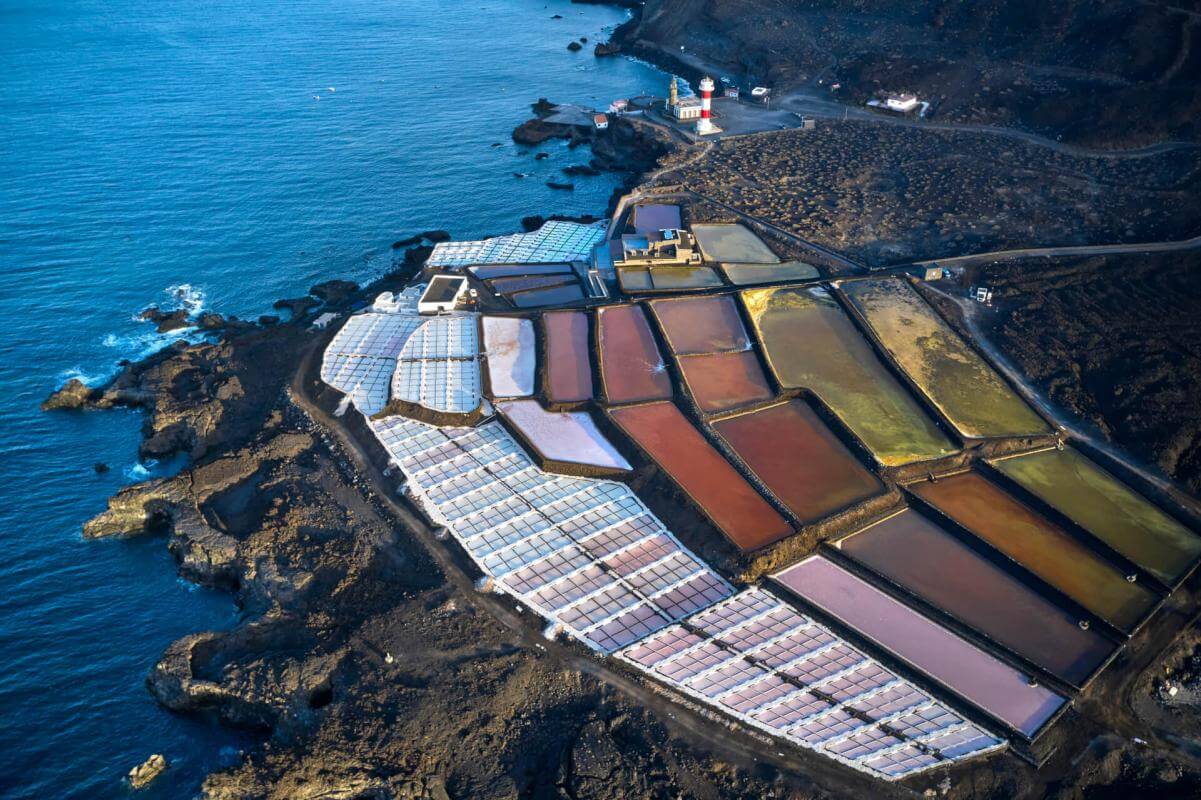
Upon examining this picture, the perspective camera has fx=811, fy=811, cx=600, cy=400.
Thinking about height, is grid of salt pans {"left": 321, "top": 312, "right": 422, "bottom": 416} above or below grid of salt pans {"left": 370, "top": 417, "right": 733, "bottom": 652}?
above

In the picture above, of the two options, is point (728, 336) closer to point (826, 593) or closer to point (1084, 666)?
point (826, 593)

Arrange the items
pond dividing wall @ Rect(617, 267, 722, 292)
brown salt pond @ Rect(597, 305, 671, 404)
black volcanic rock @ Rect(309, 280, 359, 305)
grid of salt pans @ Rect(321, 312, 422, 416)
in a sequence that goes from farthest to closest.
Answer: black volcanic rock @ Rect(309, 280, 359, 305)
pond dividing wall @ Rect(617, 267, 722, 292)
grid of salt pans @ Rect(321, 312, 422, 416)
brown salt pond @ Rect(597, 305, 671, 404)

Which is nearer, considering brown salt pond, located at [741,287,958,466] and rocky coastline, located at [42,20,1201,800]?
rocky coastline, located at [42,20,1201,800]

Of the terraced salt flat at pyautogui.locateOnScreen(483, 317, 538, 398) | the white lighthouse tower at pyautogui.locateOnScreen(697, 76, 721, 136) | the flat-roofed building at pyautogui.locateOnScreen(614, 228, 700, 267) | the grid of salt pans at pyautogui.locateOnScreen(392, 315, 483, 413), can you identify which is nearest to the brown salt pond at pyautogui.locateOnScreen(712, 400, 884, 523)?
the terraced salt flat at pyautogui.locateOnScreen(483, 317, 538, 398)

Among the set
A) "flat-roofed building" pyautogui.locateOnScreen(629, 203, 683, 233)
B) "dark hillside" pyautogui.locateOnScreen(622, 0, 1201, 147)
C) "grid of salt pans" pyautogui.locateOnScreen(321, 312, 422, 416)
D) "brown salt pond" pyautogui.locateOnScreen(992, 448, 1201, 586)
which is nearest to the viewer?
"brown salt pond" pyautogui.locateOnScreen(992, 448, 1201, 586)

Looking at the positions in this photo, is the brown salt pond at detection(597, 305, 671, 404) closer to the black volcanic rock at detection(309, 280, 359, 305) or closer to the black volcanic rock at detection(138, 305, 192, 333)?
the black volcanic rock at detection(309, 280, 359, 305)

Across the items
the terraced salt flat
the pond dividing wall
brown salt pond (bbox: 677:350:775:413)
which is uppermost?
the pond dividing wall

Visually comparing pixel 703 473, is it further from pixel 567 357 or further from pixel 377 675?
pixel 377 675

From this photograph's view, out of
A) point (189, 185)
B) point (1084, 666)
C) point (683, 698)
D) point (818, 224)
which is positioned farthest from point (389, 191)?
point (1084, 666)
